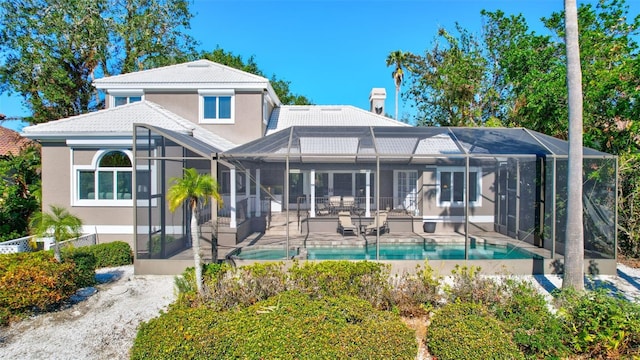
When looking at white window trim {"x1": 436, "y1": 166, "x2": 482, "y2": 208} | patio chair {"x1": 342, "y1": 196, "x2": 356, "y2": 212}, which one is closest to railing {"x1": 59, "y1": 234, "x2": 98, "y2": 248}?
patio chair {"x1": 342, "y1": 196, "x2": 356, "y2": 212}

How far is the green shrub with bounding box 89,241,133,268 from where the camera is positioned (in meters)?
9.50

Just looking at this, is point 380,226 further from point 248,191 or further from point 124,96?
point 124,96

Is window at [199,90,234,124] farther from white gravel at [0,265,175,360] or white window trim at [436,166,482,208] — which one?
white window trim at [436,166,482,208]

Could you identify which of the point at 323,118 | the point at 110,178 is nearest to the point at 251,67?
the point at 323,118

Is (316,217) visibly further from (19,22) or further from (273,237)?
(19,22)

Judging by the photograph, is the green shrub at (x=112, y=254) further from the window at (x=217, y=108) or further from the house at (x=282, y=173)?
the window at (x=217, y=108)

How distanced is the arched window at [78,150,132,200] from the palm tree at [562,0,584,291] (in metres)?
12.9

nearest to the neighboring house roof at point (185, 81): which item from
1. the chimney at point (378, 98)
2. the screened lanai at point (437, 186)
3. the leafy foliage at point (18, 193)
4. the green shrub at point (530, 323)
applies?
the screened lanai at point (437, 186)

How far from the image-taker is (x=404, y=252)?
11.1 metres

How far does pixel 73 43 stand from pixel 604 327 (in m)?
26.0

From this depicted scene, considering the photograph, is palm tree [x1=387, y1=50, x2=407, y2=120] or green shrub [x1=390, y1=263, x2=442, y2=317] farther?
Answer: palm tree [x1=387, y1=50, x2=407, y2=120]

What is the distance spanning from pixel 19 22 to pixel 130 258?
58.1 ft

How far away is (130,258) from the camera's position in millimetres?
10039

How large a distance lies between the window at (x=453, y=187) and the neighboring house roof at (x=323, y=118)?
381 cm
